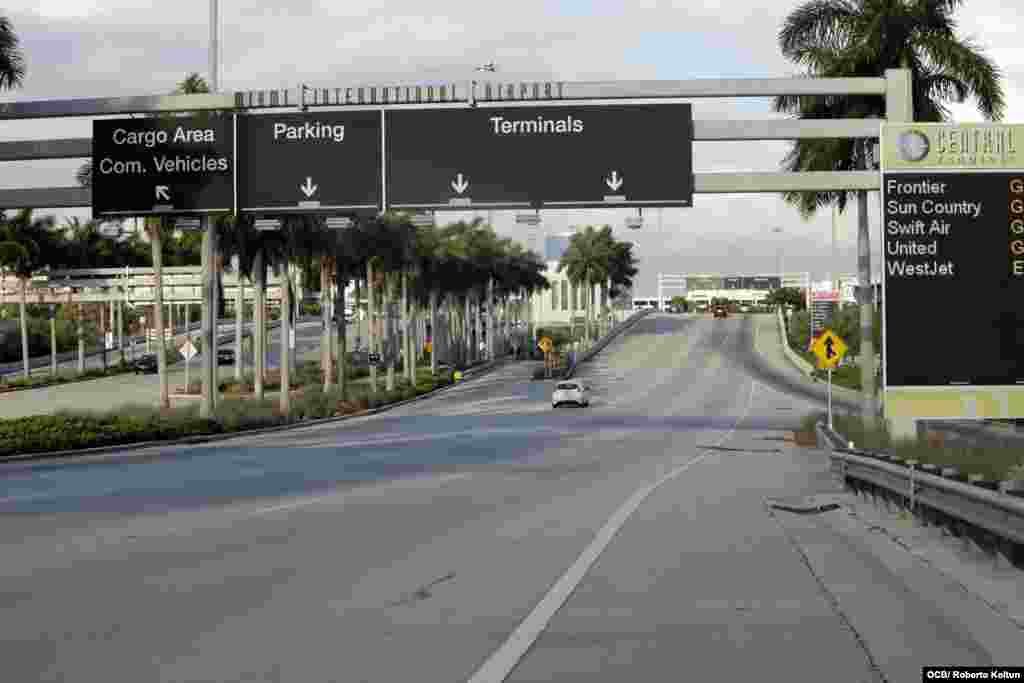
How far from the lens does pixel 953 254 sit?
19359mm

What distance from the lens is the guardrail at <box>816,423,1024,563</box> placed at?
10859 millimetres

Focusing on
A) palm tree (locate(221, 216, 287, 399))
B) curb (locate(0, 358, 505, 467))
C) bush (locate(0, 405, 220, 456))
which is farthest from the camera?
palm tree (locate(221, 216, 287, 399))

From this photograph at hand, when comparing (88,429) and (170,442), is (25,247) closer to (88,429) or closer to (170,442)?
(170,442)

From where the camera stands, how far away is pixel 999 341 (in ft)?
62.1

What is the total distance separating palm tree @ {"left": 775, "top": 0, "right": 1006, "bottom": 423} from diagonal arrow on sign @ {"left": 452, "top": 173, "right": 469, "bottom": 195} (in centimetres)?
1231

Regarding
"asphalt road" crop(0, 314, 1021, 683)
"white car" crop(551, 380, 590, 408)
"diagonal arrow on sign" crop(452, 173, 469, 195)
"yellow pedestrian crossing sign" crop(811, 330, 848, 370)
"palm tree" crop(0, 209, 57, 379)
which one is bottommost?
"white car" crop(551, 380, 590, 408)

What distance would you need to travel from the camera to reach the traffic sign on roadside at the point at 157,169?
94.4 feet

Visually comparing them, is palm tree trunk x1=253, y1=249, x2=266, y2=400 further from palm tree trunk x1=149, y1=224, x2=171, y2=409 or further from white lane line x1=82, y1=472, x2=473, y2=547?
white lane line x1=82, y1=472, x2=473, y2=547

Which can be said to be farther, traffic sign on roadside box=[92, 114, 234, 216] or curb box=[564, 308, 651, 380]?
curb box=[564, 308, 651, 380]

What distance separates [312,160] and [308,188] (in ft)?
1.96

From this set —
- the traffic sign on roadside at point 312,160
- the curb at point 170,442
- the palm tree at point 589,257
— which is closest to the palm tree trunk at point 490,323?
the palm tree at point 589,257

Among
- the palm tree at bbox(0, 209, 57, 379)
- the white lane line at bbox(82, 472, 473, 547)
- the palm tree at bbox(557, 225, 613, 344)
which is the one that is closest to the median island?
the white lane line at bbox(82, 472, 473, 547)

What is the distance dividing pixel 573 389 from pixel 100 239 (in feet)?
217

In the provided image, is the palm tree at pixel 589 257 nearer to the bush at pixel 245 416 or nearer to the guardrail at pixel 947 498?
the bush at pixel 245 416
